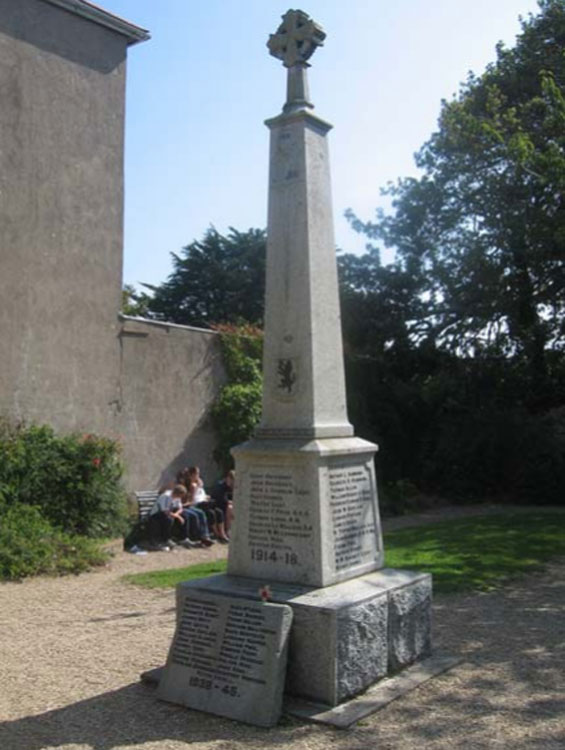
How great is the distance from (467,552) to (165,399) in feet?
23.5

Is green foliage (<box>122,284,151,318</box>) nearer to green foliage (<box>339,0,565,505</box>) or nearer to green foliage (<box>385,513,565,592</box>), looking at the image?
green foliage (<box>339,0,565,505</box>)

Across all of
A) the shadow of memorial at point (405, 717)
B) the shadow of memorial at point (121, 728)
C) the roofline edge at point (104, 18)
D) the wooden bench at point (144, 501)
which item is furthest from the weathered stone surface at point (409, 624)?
the roofline edge at point (104, 18)

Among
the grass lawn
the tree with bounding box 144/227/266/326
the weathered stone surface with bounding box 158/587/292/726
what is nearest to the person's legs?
the grass lawn

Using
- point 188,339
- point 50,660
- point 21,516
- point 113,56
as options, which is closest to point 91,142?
point 113,56

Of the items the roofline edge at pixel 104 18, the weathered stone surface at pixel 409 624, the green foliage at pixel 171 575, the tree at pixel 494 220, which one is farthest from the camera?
the tree at pixel 494 220

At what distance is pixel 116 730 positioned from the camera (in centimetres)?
433

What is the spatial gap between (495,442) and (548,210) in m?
5.81

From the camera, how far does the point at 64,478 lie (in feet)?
40.5

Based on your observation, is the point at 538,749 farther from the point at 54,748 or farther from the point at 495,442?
the point at 495,442

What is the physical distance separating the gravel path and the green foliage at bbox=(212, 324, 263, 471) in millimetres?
8014

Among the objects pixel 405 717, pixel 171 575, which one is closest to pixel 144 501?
pixel 171 575

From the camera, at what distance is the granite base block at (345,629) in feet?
14.8

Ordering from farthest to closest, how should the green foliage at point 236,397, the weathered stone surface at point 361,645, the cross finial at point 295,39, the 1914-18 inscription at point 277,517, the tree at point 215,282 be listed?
1. the tree at point 215,282
2. the green foliage at point 236,397
3. the cross finial at point 295,39
4. the 1914-18 inscription at point 277,517
5. the weathered stone surface at point 361,645

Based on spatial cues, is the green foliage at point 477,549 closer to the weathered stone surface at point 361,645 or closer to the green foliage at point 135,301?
the weathered stone surface at point 361,645
